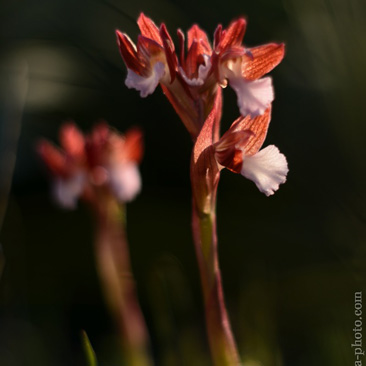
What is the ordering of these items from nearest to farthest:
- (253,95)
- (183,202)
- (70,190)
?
(253,95) < (70,190) < (183,202)

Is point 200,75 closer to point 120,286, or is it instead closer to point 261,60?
point 261,60

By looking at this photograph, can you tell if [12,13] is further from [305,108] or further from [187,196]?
[305,108]

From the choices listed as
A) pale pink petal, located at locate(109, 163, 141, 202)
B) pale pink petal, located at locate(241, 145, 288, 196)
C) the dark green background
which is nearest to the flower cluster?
pale pink petal, located at locate(241, 145, 288, 196)

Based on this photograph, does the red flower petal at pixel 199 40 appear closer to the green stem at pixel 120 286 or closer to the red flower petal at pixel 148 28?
the red flower petal at pixel 148 28

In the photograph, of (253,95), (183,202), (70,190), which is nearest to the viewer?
(253,95)

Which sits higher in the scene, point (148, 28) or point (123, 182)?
point (148, 28)

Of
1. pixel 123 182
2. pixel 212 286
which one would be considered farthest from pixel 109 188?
pixel 212 286

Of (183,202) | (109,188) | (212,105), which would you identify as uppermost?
(212,105)

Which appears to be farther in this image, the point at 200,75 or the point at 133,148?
the point at 133,148
